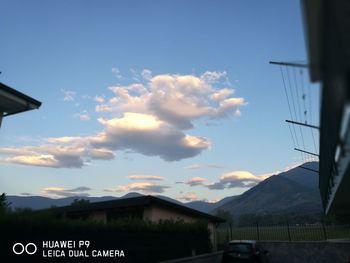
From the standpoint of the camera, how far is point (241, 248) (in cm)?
1745

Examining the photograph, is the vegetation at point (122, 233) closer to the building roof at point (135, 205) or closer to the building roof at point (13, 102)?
the building roof at point (135, 205)

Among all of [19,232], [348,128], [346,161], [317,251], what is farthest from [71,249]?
[317,251]

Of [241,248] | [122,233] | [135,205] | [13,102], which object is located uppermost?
[13,102]

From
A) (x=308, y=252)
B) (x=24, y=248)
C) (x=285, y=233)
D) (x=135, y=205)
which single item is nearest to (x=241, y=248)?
(x=308, y=252)

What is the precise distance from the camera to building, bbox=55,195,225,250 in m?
22.5

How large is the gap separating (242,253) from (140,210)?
787 cm

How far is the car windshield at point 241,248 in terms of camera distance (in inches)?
683

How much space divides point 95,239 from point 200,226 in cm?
838

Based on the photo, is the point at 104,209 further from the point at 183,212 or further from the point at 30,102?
the point at 30,102

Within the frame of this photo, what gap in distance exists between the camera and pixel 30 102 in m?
12.6

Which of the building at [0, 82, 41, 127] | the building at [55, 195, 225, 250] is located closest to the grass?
the building at [55, 195, 225, 250]

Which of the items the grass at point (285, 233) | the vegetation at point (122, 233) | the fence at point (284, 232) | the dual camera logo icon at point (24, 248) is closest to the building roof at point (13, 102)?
the vegetation at point (122, 233)

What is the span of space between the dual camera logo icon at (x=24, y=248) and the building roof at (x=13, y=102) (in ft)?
14.7

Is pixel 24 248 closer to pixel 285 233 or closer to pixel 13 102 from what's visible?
pixel 13 102
